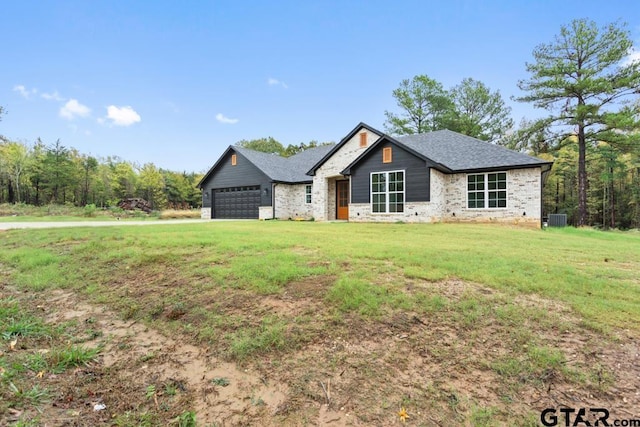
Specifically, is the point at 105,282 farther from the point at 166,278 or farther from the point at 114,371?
the point at 114,371

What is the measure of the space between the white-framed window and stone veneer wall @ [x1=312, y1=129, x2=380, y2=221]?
2428mm

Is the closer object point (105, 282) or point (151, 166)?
point (105, 282)

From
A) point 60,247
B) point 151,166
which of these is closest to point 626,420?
point 60,247

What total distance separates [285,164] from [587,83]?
19.4 m

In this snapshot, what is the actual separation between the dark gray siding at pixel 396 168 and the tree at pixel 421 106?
17.7m

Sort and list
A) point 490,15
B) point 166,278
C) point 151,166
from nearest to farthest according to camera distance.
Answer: point 166,278 → point 490,15 → point 151,166

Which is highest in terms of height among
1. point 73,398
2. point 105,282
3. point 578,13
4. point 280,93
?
point 578,13

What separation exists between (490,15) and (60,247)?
731 inches

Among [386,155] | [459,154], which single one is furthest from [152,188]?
[459,154]

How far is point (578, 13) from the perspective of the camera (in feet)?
57.9

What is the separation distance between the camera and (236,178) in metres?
22.2

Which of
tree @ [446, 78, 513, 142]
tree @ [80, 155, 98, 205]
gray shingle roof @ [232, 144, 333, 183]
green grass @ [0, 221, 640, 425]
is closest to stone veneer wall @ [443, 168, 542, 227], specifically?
green grass @ [0, 221, 640, 425]

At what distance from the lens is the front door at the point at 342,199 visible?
18.6 meters

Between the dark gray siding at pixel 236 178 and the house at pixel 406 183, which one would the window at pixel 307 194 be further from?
the dark gray siding at pixel 236 178
